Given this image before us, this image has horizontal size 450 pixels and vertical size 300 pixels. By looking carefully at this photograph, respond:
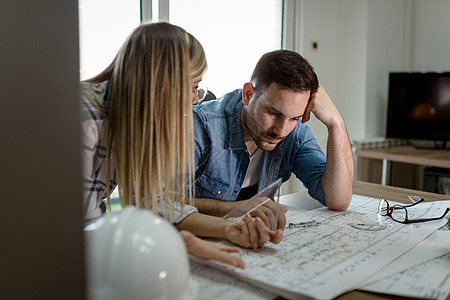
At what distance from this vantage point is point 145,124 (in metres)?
0.76

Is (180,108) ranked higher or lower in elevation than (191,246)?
higher

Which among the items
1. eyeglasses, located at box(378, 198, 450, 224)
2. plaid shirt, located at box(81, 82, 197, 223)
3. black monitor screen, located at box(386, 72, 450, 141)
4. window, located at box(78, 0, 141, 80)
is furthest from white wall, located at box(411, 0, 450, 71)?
plaid shirt, located at box(81, 82, 197, 223)

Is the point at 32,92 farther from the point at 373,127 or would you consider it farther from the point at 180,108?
the point at 373,127

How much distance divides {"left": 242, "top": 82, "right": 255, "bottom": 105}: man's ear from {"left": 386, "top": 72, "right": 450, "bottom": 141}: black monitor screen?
2228 millimetres

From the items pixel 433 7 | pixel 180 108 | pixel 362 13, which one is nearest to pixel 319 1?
pixel 362 13

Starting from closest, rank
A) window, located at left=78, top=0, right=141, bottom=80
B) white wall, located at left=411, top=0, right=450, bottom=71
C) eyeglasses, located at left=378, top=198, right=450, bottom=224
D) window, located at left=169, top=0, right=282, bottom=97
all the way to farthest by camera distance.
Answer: eyeglasses, located at left=378, top=198, right=450, bottom=224 → window, located at left=78, top=0, right=141, bottom=80 → window, located at left=169, top=0, right=282, bottom=97 → white wall, located at left=411, top=0, right=450, bottom=71

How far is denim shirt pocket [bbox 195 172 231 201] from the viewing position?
4.21 ft

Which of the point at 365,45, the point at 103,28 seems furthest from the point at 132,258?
the point at 365,45

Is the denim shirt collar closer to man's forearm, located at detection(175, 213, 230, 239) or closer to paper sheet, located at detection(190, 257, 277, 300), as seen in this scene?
man's forearm, located at detection(175, 213, 230, 239)

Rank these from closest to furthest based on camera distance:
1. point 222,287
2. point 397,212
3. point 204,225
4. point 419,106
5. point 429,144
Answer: point 222,287
point 204,225
point 397,212
point 419,106
point 429,144

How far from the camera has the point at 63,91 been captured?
0.35m

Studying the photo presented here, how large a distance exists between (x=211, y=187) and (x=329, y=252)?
0.58 m

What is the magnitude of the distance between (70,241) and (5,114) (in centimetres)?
12

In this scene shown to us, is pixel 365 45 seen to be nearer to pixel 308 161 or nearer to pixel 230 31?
pixel 230 31
